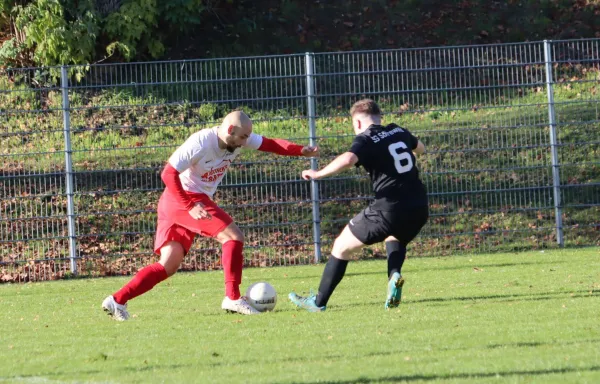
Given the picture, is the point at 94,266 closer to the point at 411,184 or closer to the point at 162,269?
the point at 162,269

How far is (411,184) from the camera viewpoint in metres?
9.08

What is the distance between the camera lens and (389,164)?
8.95m

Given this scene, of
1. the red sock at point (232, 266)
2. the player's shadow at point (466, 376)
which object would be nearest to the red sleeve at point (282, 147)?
the red sock at point (232, 266)

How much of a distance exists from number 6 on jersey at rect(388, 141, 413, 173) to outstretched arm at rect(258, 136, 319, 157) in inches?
34.3

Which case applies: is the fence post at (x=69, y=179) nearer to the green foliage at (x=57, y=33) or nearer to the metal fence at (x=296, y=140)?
the metal fence at (x=296, y=140)

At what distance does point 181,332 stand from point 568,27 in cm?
1660

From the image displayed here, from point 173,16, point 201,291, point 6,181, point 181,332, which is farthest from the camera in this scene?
point 173,16

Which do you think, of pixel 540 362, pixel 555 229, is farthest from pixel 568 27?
pixel 540 362

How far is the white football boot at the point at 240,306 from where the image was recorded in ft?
30.9

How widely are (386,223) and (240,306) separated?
5.08 ft

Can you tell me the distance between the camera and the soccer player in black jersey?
351 inches

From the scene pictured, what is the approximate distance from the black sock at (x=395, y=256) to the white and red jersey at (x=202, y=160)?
157 centimetres

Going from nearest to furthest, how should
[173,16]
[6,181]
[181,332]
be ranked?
[181,332] < [6,181] < [173,16]

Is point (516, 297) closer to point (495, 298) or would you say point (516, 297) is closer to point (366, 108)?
point (495, 298)
